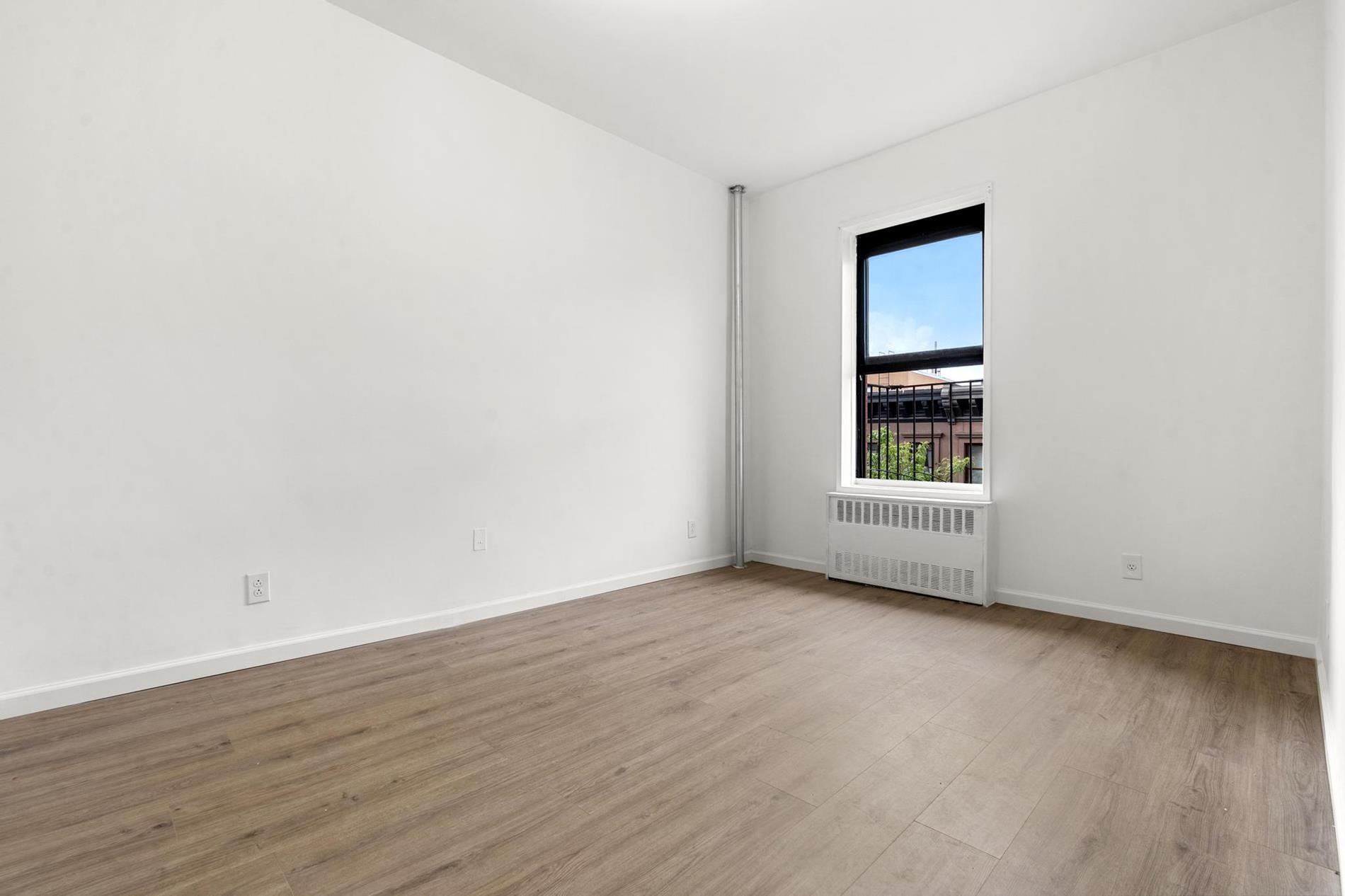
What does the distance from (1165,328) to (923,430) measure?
1.42 metres

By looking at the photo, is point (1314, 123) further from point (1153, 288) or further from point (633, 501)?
point (633, 501)

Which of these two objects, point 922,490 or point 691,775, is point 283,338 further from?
point 922,490

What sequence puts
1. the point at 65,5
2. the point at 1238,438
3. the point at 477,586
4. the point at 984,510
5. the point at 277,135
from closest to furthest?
the point at 65,5, the point at 277,135, the point at 1238,438, the point at 477,586, the point at 984,510

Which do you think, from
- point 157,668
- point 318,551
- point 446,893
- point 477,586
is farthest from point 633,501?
point 446,893

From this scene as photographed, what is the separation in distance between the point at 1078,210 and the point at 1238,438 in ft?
4.43

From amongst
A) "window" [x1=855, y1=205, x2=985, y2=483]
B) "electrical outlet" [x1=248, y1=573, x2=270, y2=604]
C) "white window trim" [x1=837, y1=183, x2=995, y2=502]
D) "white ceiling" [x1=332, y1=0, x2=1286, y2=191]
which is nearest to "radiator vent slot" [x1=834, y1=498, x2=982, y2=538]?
"white window trim" [x1=837, y1=183, x2=995, y2=502]

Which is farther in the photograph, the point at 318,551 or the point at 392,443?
the point at 392,443

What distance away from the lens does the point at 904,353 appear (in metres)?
4.31

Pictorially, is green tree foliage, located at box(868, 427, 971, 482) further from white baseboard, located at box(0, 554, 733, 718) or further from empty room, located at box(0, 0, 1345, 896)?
white baseboard, located at box(0, 554, 733, 718)

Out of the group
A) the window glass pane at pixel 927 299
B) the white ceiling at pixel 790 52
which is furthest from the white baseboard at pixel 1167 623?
the white ceiling at pixel 790 52

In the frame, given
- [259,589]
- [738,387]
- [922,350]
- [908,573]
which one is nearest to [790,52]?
[922,350]

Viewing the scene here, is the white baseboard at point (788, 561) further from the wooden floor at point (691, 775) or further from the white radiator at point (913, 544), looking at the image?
the wooden floor at point (691, 775)

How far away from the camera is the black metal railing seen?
401 centimetres

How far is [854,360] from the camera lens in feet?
14.9
